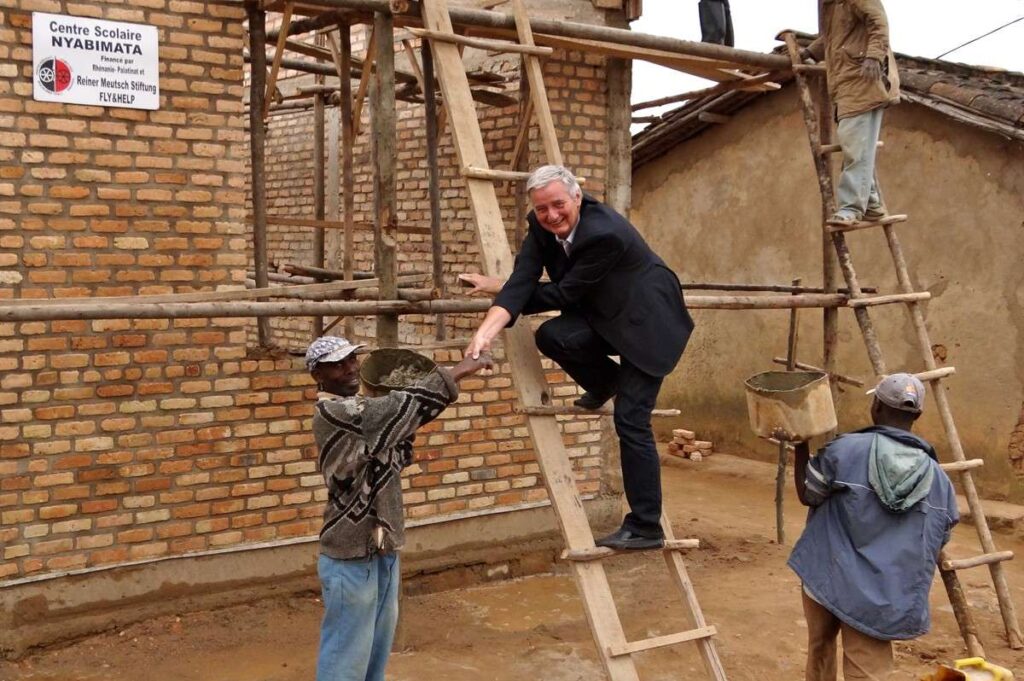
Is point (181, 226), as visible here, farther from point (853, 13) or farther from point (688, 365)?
point (688, 365)

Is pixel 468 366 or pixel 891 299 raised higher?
pixel 891 299

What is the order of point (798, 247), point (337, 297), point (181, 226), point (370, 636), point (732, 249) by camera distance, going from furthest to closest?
point (732, 249) → point (798, 247) → point (337, 297) → point (181, 226) → point (370, 636)

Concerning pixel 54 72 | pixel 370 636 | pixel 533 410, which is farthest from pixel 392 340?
pixel 54 72

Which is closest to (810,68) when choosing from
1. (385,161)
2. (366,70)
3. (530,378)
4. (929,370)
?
(929,370)

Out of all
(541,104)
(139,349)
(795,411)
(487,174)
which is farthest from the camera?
(139,349)

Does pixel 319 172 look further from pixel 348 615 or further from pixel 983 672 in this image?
pixel 983 672

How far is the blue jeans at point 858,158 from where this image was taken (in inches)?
228

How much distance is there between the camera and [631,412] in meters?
3.92

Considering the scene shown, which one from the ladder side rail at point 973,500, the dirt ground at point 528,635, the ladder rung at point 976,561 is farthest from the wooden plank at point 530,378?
the ladder side rail at point 973,500

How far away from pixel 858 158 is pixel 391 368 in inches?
125

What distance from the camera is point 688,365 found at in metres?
11.4

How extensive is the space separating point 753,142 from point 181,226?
667 cm

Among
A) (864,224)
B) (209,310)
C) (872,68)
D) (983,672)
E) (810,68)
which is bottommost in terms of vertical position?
(983,672)

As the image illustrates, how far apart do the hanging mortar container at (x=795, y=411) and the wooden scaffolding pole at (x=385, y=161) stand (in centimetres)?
175
